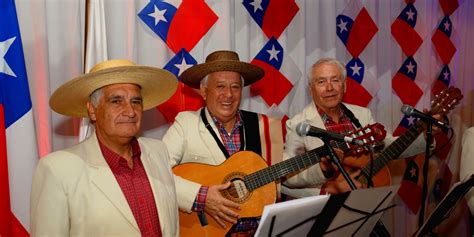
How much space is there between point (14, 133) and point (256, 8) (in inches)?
77.5

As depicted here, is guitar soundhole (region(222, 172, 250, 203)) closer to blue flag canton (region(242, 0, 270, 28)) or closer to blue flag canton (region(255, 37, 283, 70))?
blue flag canton (region(255, 37, 283, 70))

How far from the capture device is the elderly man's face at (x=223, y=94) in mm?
2932

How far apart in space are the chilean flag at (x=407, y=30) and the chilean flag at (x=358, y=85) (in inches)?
20.9

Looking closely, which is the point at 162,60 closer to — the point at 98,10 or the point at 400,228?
the point at 98,10

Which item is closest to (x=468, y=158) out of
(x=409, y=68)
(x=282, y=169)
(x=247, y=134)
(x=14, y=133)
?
(x=282, y=169)

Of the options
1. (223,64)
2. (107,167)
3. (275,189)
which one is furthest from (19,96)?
(275,189)

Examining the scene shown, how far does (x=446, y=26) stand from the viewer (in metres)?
5.06

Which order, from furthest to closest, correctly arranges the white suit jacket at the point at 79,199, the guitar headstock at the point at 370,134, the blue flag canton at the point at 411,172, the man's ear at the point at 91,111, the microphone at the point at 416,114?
the blue flag canton at the point at 411,172, the microphone at the point at 416,114, the guitar headstock at the point at 370,134, the man's ear at the point at 91,111, the white suit jacket at the point at 79,199

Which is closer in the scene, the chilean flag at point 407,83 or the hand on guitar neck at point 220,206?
the hand on guitar neck at point 220,206

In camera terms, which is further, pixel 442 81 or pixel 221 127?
pixel 442 81

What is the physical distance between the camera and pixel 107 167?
6.98 feet

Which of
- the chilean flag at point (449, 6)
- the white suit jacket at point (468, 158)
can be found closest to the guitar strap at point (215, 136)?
the white suit jacket at point (468, 158)

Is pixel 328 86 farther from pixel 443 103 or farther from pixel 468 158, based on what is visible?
pixel 468 158

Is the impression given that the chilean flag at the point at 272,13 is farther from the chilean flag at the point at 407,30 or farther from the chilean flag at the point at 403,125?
the chilean flag at the point at 403,125
